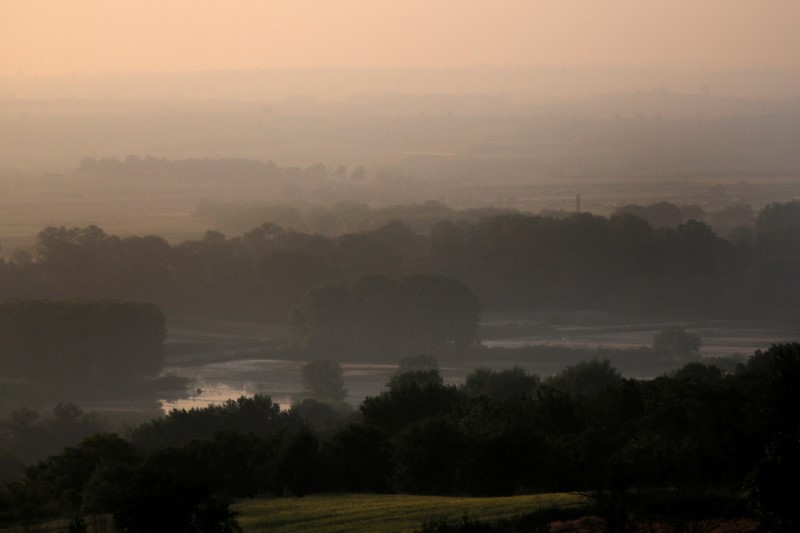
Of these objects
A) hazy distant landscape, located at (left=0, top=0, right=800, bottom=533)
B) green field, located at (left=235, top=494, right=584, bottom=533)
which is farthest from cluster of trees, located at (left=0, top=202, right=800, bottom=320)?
green field, located at (left=235, top=494, right=584, bottom=533)

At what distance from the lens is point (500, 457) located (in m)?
23.5

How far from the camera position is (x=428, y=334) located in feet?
206

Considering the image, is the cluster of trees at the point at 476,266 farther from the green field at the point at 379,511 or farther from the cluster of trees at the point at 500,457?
the green field at the point at 379,511

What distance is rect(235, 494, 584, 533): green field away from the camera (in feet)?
54.7

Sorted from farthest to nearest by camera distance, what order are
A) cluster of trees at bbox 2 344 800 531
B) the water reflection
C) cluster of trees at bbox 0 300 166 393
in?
cluster of trees at bbox 0 300 166 393, the water reflection, cluster of trees at bbox 2 344 800 531

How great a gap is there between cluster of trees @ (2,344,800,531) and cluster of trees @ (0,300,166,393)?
80.0 ft

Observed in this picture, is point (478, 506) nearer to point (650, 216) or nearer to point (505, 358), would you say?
point (505, 358)

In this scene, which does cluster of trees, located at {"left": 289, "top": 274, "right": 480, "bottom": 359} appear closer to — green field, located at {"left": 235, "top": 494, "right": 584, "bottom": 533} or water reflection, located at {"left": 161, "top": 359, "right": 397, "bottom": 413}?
water reflection, located at {"left": 161, "top": 359, "right": 397, "bottom": 413}

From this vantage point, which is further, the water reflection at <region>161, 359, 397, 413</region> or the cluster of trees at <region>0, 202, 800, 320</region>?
the cluster of trees at <region>0, 202, 800, 320</region>

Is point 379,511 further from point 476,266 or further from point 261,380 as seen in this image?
point 476,266

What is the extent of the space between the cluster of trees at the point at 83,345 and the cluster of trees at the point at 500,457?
2439cm

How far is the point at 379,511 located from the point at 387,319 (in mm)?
45494

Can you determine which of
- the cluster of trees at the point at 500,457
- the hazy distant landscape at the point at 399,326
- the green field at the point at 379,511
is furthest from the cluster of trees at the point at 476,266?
the green field at the point at 379,511

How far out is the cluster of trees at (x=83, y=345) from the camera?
54719 millimetres
